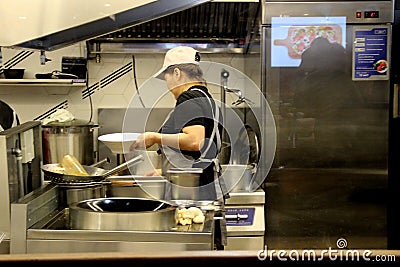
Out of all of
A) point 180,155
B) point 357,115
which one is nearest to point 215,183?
point 180,155

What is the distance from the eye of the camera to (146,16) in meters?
1.51

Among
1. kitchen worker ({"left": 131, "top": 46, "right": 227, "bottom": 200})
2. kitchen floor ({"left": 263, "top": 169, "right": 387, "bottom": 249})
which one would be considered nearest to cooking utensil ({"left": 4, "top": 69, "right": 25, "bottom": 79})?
kitchen worker ({"left": 131, "top": 46, "right": 227, "bottom": 200})

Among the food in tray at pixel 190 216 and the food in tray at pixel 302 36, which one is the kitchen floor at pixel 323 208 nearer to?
the food in tray at pixel 302 36

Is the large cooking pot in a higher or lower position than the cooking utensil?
lower

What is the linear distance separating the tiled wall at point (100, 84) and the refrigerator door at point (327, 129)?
60 centimetres

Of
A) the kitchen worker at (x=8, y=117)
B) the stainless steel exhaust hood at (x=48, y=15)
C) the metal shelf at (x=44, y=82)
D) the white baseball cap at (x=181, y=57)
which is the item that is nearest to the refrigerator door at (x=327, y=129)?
the white baseball cap at (x=181, y=57)

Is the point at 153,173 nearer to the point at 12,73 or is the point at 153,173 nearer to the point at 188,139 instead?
the point at 188,139

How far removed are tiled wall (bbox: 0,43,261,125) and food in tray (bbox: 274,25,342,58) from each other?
593mm

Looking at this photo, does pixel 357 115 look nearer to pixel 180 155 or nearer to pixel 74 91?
pixel 180 155

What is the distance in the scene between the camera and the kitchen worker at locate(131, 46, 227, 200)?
80.9 inches

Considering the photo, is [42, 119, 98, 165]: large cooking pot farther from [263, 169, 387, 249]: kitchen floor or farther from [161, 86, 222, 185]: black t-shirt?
[263, 169, 387, 249]: kitchen floor

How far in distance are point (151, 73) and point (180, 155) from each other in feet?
3.74

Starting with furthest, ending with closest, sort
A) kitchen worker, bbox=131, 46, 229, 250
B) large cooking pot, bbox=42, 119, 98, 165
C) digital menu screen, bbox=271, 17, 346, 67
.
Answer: large cooking pot, bbox=42, 119, 98, 165, digital menu screen, bbox=271, 17, 346, 67, kitchen worker, bbox=131, 46, 229, 250

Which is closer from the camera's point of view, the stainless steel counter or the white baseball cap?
the stainless steel counter
